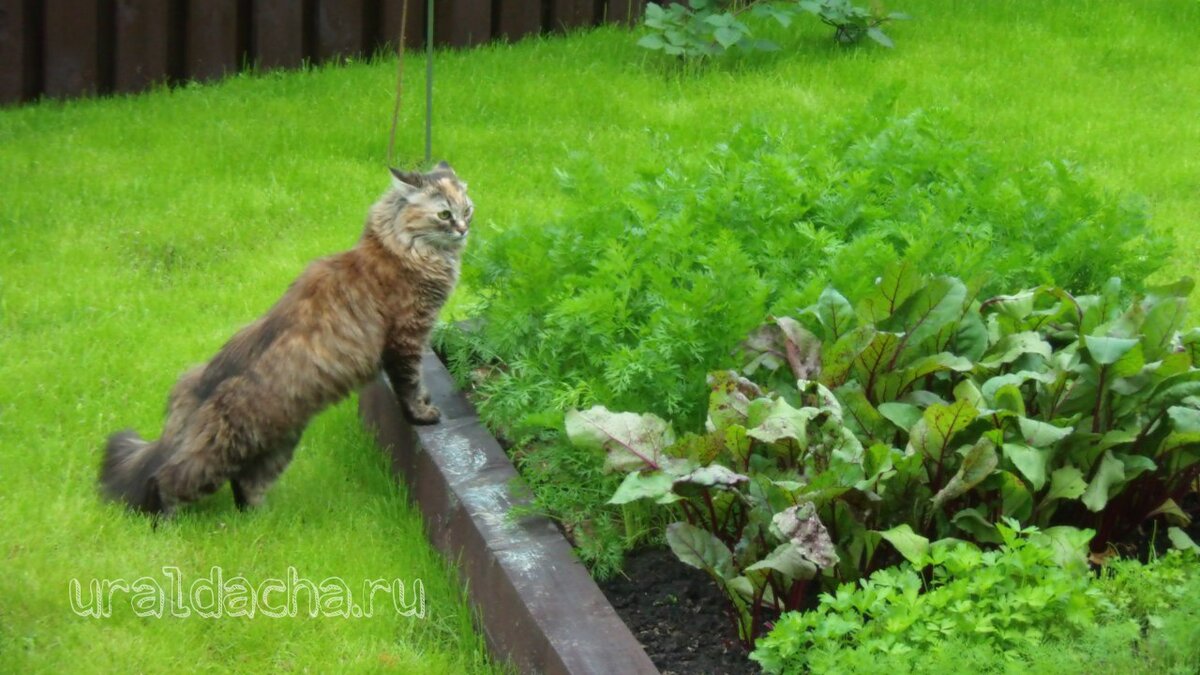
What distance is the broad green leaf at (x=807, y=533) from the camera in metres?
3.78

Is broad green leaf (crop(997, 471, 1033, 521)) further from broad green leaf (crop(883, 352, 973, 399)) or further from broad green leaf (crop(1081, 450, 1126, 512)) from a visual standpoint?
broad green leaf (crop(883, 352, 973, 399))

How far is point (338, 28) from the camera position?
10289 mm

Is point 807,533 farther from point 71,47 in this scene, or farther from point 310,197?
point 71,47

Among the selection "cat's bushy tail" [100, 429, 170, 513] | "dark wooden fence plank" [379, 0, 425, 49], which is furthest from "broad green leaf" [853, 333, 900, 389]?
"dark wooden fence plank" [379, 0, 425, 49]

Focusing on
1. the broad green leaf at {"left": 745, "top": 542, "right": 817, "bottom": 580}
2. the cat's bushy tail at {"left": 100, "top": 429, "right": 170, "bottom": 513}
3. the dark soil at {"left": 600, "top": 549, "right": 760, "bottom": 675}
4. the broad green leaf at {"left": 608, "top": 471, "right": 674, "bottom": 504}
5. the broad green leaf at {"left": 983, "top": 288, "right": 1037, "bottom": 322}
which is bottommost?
the cat's bushy tail at {"left": 100, "top": 429, "right": 170, "bottom": 513}

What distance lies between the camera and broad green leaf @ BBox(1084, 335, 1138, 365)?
4.11 meters

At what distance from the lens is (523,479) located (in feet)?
16.0

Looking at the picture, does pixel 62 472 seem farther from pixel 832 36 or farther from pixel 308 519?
pixel 832 36

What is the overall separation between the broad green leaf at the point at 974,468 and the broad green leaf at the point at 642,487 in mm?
774

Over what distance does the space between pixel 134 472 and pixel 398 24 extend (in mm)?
6031

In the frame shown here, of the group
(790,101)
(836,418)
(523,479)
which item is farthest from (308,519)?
(790,101)

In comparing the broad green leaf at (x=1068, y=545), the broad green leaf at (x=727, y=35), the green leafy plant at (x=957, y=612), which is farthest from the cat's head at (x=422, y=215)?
the broad green leaf at (x=727, y=35)

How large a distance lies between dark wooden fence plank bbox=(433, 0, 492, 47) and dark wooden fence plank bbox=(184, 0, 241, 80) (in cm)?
150

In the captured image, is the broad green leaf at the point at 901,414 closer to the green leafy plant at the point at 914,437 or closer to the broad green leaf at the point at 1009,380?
the green leafy plant at the point at 914,437
